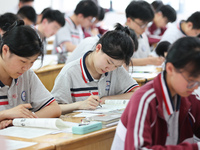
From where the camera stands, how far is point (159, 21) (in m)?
5.81

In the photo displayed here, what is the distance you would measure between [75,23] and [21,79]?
9.81ft

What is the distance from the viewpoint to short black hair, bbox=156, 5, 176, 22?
5433 mm

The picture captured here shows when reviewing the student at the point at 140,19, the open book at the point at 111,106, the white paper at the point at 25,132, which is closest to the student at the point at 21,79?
the white paper at the point at 25,132

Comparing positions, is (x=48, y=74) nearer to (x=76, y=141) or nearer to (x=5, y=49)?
(x=5, y=49)

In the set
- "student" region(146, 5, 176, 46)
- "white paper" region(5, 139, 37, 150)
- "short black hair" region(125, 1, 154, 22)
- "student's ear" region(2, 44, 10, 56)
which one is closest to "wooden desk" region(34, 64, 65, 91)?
"short black hair" region(125, 1, 154, 22)

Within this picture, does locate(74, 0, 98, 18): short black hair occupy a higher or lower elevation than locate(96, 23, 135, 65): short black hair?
higher

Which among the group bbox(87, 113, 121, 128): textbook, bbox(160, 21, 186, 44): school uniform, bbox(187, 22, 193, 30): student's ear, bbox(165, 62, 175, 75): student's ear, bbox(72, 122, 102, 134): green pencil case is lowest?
bbox(87, 113, 121, 128): textbook

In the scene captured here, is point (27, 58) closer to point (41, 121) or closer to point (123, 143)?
point (41, 121)

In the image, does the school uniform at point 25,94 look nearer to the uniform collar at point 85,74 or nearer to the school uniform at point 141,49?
the uniform collar at point 85,74

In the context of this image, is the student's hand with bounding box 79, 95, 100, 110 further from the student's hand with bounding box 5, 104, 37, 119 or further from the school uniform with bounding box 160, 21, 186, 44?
the school uniform with bounding box 160, 21, 186, 44

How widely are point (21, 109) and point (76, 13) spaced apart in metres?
3.15

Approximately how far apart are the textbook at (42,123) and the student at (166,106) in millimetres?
414

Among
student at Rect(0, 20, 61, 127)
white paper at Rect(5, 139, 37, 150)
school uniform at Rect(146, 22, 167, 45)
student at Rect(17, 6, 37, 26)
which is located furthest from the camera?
school uniform at Rect(146, 22, 167, 45)

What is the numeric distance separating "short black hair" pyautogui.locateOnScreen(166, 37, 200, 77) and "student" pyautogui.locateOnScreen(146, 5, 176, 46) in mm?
4329
